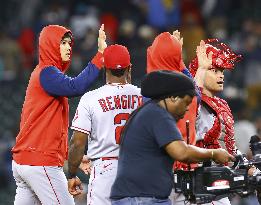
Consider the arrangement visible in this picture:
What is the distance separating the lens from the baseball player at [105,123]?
27.4 ft

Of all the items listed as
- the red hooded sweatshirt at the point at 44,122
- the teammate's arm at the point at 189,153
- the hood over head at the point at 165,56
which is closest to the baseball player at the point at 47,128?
the red hooded sweatshirt at the point at 44,122

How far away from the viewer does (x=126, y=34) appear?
1723cm

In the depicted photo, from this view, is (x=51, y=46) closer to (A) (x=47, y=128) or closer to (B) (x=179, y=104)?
(A) (x=47, y=128)

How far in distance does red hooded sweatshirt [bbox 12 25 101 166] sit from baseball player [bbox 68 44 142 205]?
0.80 feet

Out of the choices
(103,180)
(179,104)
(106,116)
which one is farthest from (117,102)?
(179,104)

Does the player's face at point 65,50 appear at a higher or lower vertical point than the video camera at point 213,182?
higher

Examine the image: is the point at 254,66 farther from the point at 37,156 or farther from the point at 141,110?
the point at 141,110

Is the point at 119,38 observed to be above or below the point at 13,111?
above

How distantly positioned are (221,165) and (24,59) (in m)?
9.80

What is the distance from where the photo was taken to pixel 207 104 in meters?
8.62

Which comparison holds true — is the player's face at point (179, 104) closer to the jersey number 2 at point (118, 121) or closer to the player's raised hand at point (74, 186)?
the jersey number 2 at point (118, 121)

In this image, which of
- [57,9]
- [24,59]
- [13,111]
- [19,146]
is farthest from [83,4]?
[19,146]

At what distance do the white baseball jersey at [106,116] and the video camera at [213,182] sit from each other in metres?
1.22

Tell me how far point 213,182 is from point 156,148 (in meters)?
Result: 0.49
